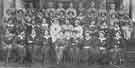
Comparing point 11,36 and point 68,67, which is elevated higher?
point 11,36

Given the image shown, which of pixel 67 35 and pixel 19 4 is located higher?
pixel 19 4

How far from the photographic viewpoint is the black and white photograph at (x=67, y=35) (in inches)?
358

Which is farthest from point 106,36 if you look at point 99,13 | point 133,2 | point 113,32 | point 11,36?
point 11,36

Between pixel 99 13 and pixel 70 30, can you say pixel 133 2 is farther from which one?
pixel 70 30

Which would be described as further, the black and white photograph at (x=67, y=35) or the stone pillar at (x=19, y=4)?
the stone pillar at (x=19, y=4)

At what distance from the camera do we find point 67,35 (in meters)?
9.19

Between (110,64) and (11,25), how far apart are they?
370cm

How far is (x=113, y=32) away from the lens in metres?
9.21

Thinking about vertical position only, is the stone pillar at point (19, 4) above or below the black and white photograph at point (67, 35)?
above

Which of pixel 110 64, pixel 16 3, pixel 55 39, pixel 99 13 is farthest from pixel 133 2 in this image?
pixel 16 3

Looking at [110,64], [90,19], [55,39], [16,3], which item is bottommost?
[110,64]

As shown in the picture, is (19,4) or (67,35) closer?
(67,35)

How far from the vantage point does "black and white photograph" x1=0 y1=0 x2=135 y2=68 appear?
9.09m

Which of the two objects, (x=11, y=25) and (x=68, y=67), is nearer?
(x=68, y=67)
